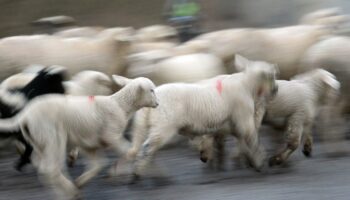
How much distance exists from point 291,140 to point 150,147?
5.17 feet

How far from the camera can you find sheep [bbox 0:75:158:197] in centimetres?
778

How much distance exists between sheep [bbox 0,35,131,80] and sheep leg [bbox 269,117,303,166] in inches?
119

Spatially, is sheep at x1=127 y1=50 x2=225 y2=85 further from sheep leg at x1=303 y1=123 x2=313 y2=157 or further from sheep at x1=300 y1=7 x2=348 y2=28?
sheep at x1=300 y1=7 x2=348 y2=28

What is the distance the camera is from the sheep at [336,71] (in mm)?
10156

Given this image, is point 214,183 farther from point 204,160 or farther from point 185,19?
point 185,19

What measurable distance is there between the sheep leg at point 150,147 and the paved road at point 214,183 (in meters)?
0.18

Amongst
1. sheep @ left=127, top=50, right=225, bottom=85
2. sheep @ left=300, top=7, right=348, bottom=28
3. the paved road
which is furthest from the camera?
sheep @ left=300, top=7, right=348, bottom=28

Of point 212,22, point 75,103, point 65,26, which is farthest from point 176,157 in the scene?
point 212,22

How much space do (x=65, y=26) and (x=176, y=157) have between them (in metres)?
5.88

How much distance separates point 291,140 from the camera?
30.5ft

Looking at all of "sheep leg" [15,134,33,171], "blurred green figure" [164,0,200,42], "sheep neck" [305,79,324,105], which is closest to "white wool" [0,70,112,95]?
"sheep leg" [15,134,33,171]

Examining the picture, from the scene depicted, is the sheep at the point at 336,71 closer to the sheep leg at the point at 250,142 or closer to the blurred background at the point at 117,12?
the sheep leg at the point at 250,142

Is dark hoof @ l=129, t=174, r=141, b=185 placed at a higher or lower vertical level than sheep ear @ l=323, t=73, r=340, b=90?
lower

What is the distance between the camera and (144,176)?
29.0 ft
